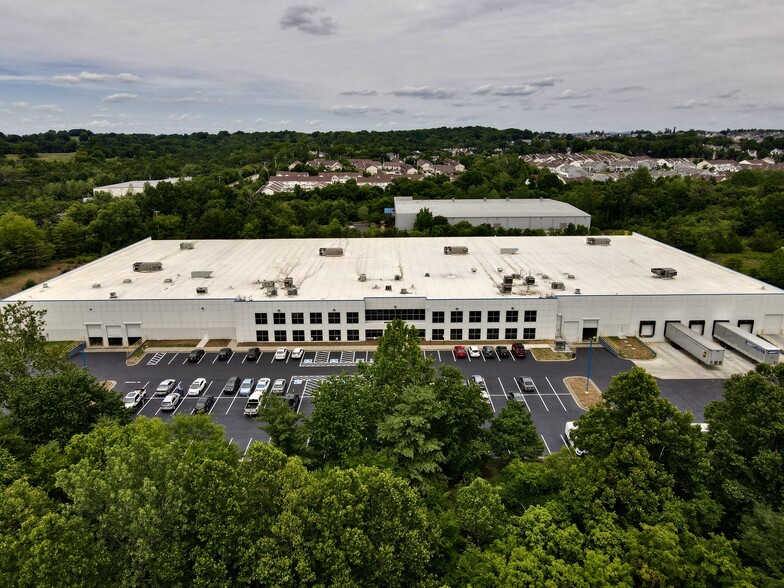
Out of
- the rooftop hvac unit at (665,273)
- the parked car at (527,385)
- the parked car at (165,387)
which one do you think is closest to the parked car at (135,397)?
the parked car at (165,387)

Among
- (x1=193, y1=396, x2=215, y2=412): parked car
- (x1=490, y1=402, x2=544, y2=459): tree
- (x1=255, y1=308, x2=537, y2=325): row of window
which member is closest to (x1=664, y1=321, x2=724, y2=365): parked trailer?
(x1=255, y1=308, x2=537, y2=325): row of window

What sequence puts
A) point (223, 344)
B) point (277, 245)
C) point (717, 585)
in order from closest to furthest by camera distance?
point (717, 585), point (223, 344), point (277, 245)

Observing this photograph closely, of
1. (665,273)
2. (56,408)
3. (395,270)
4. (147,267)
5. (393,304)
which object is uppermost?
(147,267)

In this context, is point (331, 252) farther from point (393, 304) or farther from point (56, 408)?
point (56, 408)

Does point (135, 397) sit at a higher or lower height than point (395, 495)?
lower

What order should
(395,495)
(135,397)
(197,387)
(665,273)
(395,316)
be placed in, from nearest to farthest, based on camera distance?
1. (395,495)
2. (135,397)
3. (197,387)
4. (395,316)
5. (665,273)

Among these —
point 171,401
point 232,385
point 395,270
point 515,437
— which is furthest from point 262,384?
point 395,270

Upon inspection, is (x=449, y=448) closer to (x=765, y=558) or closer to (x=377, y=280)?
(x=765, y=558)

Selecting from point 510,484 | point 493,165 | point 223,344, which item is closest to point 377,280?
point 223,344
